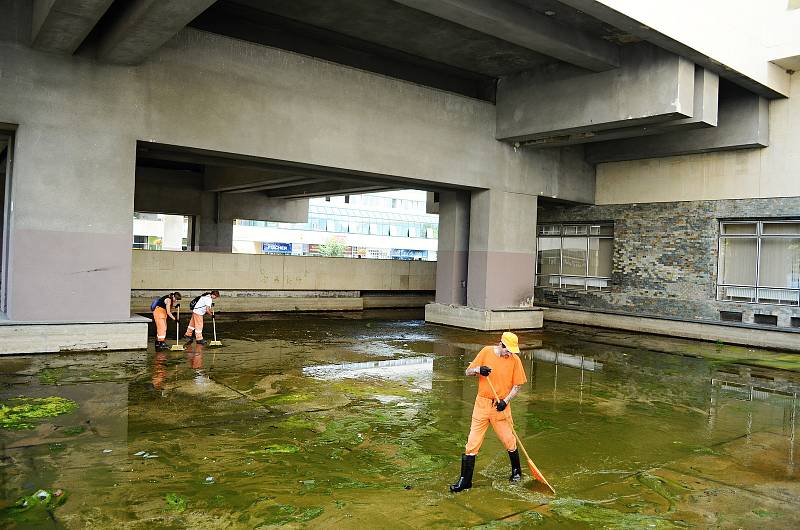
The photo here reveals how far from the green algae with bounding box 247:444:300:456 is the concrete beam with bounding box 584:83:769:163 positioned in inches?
601

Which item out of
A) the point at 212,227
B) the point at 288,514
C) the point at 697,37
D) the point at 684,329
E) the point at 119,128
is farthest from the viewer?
the point at 212,227

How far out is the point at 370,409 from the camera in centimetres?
845

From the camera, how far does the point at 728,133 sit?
55.3 ft

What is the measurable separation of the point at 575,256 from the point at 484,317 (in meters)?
6.12

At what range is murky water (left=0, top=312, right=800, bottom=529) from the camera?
513cm

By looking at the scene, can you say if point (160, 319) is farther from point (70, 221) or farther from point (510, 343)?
point (510, 343)

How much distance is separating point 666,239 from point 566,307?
4284 mm

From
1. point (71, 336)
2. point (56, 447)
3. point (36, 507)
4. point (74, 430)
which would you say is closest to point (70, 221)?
point (71, 336)

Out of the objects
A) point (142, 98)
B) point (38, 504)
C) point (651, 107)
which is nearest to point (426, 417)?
point (38, 504)

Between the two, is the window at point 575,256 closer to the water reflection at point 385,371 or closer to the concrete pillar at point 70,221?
the water reflection at point 385,371

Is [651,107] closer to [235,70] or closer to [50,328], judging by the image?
[235,70]

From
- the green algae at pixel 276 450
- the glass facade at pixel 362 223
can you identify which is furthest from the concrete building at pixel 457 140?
the glass facade at pixel 362 223

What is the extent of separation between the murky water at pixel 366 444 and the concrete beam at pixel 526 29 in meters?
6.60

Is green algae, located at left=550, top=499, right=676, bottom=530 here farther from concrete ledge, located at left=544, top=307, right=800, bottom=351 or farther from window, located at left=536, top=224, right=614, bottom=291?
window, located at left=536, top=224, right=614, bottom=291
